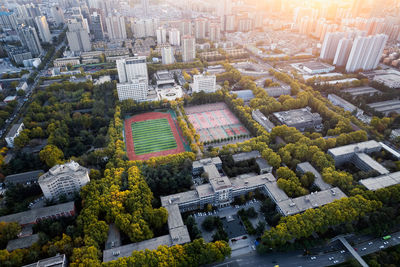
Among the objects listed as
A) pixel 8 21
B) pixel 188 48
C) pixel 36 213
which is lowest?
pixel 36 213

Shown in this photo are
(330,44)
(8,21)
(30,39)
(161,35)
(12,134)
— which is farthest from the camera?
(8,21)

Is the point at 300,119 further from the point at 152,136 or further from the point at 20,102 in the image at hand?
the point at 20,102

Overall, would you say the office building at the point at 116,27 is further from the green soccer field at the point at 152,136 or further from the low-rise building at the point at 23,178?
the low-rise building at the point at 23,178

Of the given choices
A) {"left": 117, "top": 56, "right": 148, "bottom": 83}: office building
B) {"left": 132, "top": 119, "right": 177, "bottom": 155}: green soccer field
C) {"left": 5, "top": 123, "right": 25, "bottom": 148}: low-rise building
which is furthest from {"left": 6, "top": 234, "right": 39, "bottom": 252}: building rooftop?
{"left": 117, "top": 56, "right": 148, "bottom": 83}: office building

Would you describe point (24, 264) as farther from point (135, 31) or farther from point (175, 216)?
point (135, 31)

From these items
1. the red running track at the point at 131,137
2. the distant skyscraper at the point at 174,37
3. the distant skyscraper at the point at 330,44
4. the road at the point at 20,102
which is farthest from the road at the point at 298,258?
the distant skyscraper at the point at 174,37

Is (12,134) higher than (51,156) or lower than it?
higher

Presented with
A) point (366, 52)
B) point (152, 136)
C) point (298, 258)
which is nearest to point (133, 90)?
point (152, 136)
